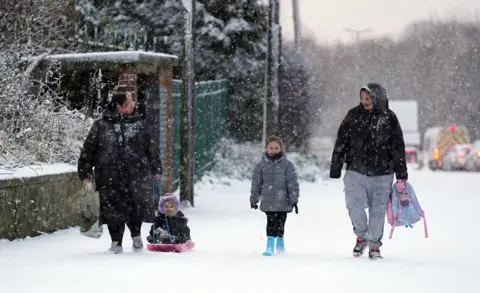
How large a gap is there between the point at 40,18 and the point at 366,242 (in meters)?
9.97

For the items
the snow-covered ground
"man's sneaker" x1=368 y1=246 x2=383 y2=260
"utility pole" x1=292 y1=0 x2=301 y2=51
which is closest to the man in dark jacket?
"man's sneaker" x1=368 y1=246 x2=383 y2=260

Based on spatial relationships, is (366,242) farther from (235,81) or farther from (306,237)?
(235,81)

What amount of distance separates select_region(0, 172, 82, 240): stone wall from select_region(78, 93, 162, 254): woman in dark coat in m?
1.28

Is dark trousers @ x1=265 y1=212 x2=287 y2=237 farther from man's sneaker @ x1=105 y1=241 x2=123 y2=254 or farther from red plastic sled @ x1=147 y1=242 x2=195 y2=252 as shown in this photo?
man's sneaker @ x1=105 y1=241 x2=123 y2=254

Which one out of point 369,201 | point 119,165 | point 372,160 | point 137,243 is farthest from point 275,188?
point 119,165

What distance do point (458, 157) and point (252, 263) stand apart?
95.0ft

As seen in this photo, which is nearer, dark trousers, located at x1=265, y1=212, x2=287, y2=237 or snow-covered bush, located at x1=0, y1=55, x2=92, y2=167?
dark trousers, located at x1=265, y1=212, x2=287, y2=237

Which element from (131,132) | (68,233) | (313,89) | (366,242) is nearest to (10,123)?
(68,233)

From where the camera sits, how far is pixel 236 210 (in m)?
17.5

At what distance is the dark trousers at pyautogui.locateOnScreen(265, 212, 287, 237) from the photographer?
35.3ft

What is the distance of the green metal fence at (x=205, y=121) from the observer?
18.1 metres

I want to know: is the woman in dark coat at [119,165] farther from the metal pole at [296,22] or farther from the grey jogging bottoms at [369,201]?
the metal pole at [296,22]

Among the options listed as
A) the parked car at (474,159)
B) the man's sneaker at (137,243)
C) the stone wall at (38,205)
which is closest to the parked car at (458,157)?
the parked car at (474,159)

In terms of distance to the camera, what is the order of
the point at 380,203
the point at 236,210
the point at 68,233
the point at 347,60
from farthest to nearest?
1. the point at 347,60
2. the point at 236,210
3. the point at 68,233
4. the point at 380,203
